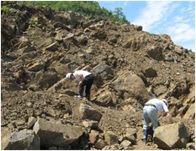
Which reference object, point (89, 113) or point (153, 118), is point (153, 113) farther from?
point (89, 113)

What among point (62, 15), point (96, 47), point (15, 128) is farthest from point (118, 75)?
point (15, 128)

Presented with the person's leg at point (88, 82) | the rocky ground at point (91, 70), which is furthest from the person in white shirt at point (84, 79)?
the rocky ground at point (91, 70)

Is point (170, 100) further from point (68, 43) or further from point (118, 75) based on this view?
point (68, 43)

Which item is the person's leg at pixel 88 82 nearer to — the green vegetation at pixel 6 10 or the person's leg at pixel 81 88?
the person's leg at pixel 81 88

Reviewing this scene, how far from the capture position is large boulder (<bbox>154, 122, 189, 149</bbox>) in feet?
21.6

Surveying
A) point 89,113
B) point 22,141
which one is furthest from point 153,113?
point 22,141

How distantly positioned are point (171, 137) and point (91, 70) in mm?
5025

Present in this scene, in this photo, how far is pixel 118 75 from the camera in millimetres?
11297

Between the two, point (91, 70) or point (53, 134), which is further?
point (91, 70)

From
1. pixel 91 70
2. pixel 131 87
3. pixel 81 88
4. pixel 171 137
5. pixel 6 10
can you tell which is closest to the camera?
pixel 171 137

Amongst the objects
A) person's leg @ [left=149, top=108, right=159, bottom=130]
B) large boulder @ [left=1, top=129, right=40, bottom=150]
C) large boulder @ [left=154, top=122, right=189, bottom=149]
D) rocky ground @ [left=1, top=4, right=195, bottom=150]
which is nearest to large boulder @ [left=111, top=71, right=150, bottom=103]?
rocky ground @ [left=1, top=4, right=195, bottom=150]

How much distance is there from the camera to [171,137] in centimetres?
662

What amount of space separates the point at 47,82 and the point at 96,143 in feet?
12.8

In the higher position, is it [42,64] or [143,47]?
[143,47]
